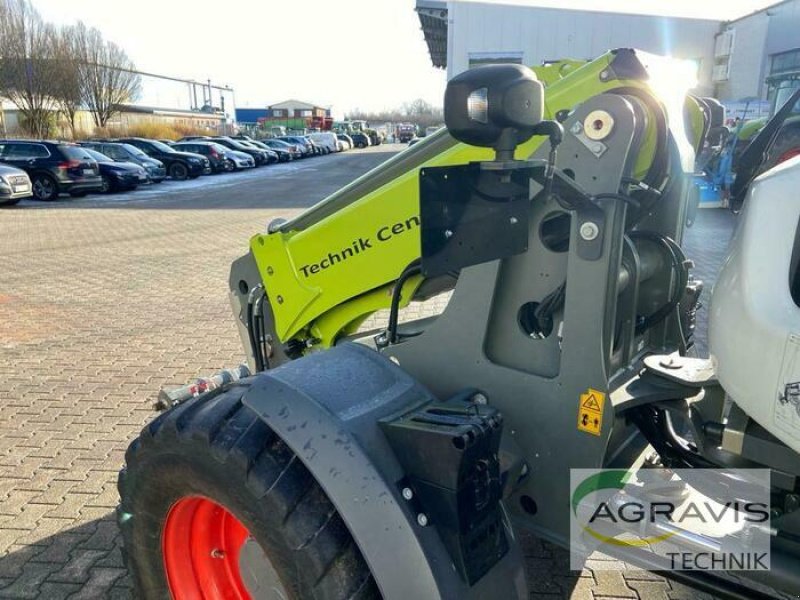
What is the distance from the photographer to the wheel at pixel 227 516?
1.74m

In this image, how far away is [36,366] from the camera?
17.2 feet

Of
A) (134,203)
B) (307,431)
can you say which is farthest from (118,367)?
(134,203)

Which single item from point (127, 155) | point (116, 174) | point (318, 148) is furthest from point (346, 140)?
point (116, 174)

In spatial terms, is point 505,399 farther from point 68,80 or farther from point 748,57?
point 68,80

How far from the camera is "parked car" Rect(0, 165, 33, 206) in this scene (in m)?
14.9

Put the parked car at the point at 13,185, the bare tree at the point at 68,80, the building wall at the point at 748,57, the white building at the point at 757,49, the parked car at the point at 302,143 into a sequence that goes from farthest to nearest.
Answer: the parked car at the point at 302,143 < the bare tree at the point at 68,80 < the building wall at the point at 748,57 < the white building at the point at 757,49 < the parked car at the point at 13,185

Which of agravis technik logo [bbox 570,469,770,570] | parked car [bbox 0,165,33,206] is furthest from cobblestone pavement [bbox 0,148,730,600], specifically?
parked car [bbox 0,165,33,206]

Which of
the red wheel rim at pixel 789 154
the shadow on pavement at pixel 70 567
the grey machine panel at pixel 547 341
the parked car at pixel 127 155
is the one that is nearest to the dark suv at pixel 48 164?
the parked car at pixel 127 155

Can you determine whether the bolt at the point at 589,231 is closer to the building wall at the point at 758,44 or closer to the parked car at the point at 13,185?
the parked car at the point at 13,185

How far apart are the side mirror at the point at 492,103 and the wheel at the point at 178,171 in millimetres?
25090

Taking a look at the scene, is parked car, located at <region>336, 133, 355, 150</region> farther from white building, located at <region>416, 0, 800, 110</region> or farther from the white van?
white building, located at <region>416, 0, 800, 110</region>

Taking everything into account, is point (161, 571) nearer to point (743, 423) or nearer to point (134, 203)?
point (743, 423)

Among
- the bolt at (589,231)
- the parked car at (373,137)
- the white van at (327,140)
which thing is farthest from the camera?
the parked car at (373,137)

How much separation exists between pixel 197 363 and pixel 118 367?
1.98ft
